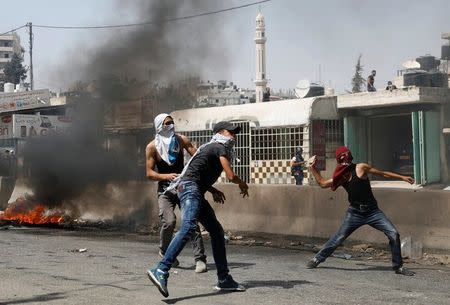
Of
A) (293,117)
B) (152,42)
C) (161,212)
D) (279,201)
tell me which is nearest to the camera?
(161,212)

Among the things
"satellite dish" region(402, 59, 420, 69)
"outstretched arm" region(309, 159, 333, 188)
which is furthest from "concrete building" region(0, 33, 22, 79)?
"outstretched arm" region(309, 159, 333, 188)

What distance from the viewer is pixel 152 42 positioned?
17344 millimetres

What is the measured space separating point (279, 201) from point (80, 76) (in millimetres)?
9000

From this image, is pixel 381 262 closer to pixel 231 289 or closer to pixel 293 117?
pixel 231 289

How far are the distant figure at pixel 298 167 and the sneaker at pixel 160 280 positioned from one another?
48.4ft

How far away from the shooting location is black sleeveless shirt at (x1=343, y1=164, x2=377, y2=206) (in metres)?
7.45

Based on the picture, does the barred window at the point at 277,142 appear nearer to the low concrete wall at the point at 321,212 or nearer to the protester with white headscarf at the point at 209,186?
the low concrete wall at the point at 321,212

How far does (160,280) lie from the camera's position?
5566 millimetres

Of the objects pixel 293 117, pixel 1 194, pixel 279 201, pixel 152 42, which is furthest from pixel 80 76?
pixel 279 201

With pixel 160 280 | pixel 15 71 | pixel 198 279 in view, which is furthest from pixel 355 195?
pixel 15 71

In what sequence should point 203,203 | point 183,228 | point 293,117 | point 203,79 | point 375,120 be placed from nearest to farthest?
point 183,228, point 203,203, point 203,79, point 293,117, point 375,120

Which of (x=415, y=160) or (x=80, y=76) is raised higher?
(x=80, y=76)

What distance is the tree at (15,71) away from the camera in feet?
271

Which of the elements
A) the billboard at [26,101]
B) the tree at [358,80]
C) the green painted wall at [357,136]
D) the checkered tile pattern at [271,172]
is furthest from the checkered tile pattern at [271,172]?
the tree at [358,80]
